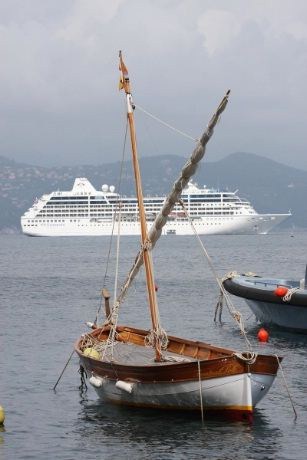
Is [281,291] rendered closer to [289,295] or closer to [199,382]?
[289,295]

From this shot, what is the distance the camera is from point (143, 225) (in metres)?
26.7

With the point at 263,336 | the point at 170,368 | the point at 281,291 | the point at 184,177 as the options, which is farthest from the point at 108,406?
the point at 281,291

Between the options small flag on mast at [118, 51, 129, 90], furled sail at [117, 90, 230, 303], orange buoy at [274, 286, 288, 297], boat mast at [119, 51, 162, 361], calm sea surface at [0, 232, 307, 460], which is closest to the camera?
calm sea surface at [0, 232, 307, 460]

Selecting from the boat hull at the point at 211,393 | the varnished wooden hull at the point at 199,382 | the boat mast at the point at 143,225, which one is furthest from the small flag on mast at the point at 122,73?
the boat hull at the point at 211,393

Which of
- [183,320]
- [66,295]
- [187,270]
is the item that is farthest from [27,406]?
[187,270]

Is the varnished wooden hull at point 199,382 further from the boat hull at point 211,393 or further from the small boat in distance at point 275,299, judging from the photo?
the small boat in distance at point 275,299

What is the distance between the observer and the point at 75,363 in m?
35.1

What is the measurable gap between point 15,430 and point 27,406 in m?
2.71

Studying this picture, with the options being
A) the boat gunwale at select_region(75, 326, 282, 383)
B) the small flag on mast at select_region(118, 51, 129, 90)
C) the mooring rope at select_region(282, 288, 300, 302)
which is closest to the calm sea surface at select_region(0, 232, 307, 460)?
the boat gunwale at select_region(75, 326, 282, 383)

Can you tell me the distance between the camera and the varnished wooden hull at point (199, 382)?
2358 centimetres

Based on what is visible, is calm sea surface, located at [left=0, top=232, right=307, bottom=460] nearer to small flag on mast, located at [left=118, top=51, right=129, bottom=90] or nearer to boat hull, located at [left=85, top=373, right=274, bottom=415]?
boat hull, located at [left=85, top=373, right=274, bottom=415]

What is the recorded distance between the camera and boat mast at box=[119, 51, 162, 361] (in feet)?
85.5

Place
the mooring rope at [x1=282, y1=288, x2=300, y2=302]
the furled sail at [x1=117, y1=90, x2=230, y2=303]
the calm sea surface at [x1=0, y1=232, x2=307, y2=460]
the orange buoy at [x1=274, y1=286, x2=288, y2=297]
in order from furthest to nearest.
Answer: the orange buoy at [x1=274, y1=286, x2=288, y2=297] → the mooring rope at [x1=282, y1=288, x2=300, y2=302] → the furled sail at [x1=117, y1=90, x2=230, y2=303] → the calm sea surface at [x1=0, y1=232, x2=307, y2=460]

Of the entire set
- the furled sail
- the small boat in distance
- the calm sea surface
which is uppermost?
the furled sail
